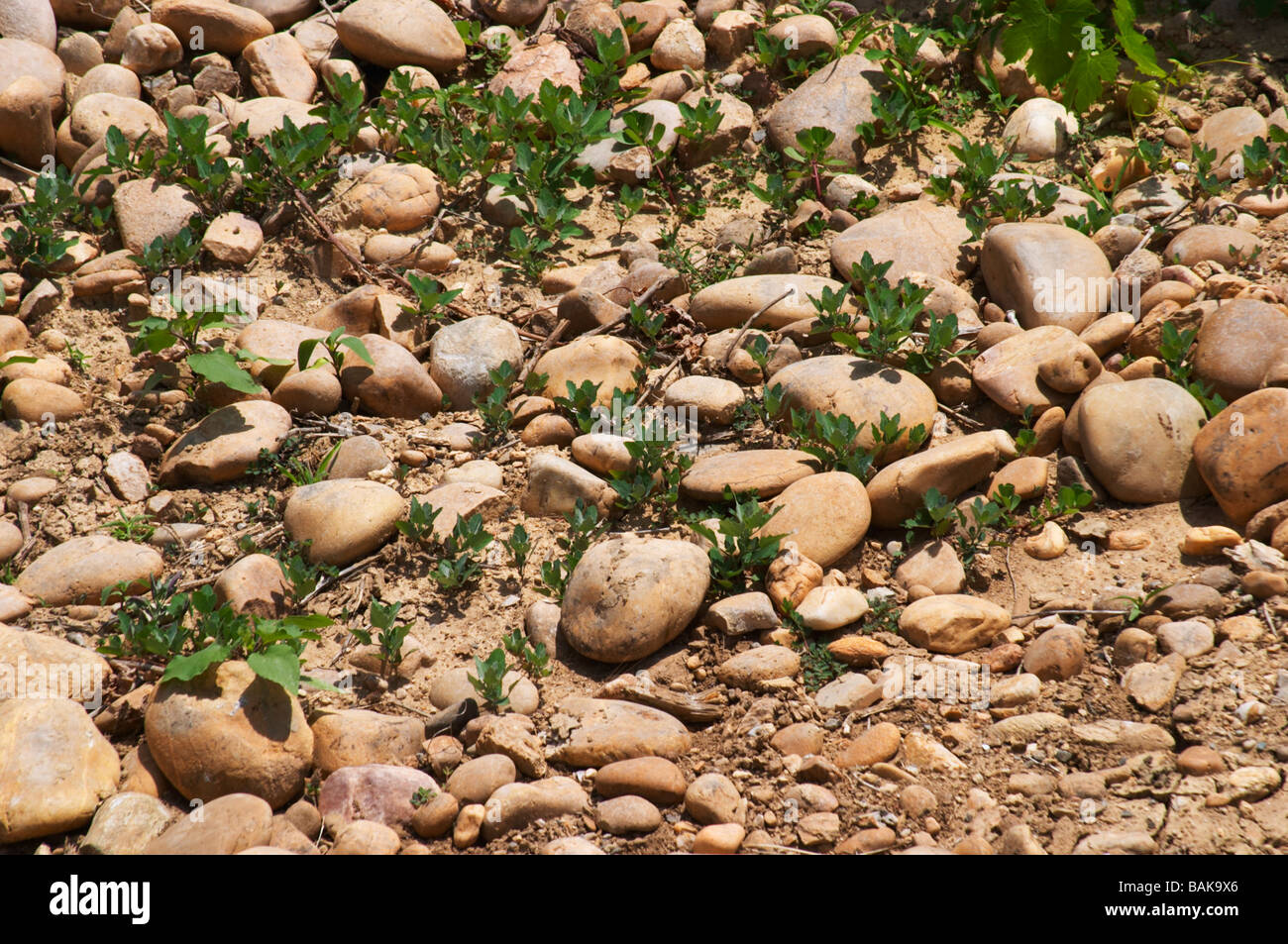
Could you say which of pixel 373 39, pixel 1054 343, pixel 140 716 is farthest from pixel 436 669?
pixel 373 39

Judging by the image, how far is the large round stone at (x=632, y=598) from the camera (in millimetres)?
3686

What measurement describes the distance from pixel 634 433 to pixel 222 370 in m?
1.88

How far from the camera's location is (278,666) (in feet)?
10.6

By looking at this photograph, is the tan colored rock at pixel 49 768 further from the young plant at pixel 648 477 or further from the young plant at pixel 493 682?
the young plant at pixel 648 477

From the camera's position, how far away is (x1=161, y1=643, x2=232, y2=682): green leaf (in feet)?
10.4

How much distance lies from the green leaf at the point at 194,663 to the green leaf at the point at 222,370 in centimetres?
156

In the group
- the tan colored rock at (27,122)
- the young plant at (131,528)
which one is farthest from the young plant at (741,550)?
the tan colored rock at (27,122)

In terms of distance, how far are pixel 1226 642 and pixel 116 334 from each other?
16.7 feet

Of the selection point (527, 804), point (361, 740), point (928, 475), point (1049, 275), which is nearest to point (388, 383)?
point (361, 740)

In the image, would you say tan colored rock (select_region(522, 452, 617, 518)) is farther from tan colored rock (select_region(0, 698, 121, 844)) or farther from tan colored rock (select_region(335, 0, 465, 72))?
tan colored rock (select_region(335, 0, 465, 72))

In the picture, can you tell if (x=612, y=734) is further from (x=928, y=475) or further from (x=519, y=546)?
(x=928, y=475)

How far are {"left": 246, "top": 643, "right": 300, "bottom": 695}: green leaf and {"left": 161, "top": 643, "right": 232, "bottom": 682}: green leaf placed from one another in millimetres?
92

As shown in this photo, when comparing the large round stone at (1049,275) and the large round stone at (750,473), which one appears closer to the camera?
the large round stone at (750,473)

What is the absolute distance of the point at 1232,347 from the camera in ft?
13.8
